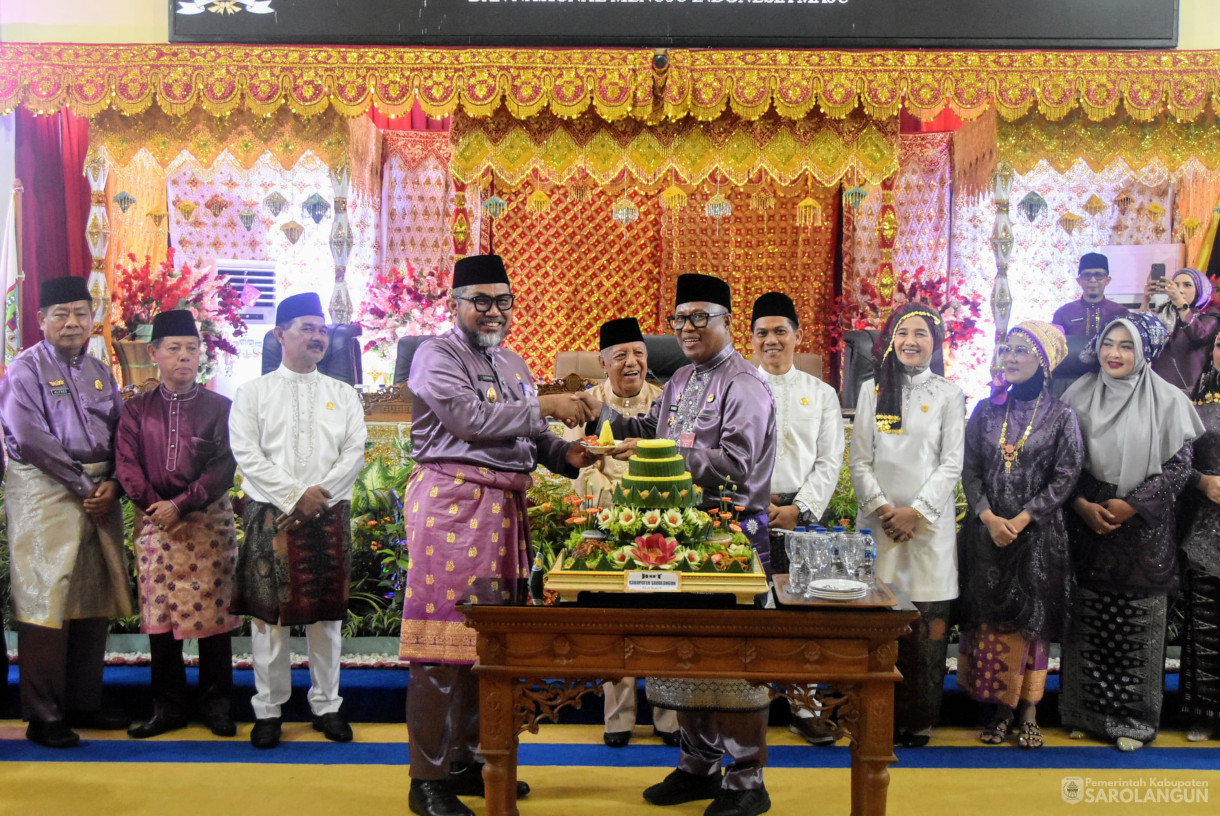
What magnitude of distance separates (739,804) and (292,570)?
→ 2123 millimetres

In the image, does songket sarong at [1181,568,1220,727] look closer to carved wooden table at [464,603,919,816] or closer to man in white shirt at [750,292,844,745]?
man in white shirt at [750,292,844,745]

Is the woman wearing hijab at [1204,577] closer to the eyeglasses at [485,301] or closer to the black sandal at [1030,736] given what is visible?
the black sandal at [1030,736]

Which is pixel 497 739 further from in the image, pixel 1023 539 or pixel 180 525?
pixel 1023 539

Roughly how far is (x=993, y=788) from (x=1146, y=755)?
2.82 feet

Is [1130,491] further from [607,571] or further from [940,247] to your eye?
[940,247]

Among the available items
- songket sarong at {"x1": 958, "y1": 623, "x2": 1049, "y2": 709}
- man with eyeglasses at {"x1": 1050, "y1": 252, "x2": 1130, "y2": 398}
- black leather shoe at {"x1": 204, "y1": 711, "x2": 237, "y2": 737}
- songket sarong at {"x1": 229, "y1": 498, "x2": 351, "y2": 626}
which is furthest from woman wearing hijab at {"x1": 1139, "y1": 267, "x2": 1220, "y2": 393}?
black leather shoe at {"x1": 204, "y1": 711, "x2": 237, "y2": 737}

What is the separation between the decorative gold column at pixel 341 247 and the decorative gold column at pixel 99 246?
187 centimetres

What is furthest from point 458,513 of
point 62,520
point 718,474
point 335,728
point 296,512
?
point 62,520

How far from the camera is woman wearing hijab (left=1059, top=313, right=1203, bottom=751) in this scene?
441cm

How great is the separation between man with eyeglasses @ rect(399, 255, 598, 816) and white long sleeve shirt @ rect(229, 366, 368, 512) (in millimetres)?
820

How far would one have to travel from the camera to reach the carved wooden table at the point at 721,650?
3.02 meters

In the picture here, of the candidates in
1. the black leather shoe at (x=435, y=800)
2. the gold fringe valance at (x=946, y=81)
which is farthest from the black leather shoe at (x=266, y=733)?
the gold fringe valance at (x=946, y=81)

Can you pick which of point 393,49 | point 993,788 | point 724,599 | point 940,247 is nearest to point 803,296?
point 940,247

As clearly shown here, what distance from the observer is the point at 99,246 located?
8.59m
